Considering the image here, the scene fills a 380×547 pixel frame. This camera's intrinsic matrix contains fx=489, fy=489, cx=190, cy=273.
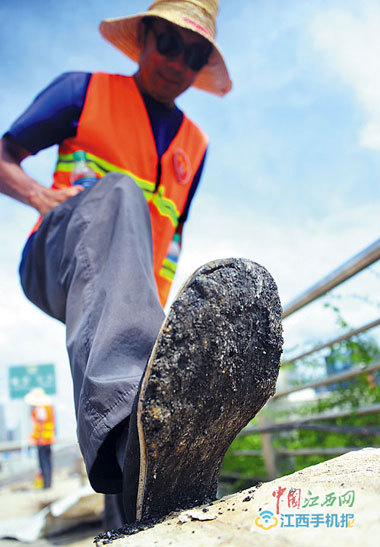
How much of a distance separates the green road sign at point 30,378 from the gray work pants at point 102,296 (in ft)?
48.1

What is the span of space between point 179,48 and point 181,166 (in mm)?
451

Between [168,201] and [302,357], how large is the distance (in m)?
1.68

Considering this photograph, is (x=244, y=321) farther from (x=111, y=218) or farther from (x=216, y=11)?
(x=216, y=11)

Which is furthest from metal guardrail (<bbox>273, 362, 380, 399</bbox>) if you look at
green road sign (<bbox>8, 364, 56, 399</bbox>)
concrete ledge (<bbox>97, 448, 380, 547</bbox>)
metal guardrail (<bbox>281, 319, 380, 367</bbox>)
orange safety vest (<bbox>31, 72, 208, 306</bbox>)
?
green road sign (<bbox>8, 364, 56, 399</bbox>)

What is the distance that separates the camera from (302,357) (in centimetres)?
318

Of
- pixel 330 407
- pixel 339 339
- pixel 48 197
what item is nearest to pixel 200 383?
pixel 48 197

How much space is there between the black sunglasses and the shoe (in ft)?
4.23

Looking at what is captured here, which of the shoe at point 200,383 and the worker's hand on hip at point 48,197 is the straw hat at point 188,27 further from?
the shoe at point 200,383

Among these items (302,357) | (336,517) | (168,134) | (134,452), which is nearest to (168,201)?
(168,134)

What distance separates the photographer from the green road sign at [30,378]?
49.3ft

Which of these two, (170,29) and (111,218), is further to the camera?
(170,29)

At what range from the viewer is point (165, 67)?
1896 millimetres

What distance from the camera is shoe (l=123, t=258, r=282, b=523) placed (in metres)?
0.80

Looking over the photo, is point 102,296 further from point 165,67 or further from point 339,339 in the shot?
point 339,339
